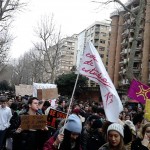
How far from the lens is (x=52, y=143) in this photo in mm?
4246

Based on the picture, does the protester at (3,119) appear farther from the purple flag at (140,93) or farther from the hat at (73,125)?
the hat at (73,125)

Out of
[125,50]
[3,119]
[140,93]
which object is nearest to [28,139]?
[3,119]

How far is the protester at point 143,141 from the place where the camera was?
443 centimetres

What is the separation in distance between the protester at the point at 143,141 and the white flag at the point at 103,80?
68 cm

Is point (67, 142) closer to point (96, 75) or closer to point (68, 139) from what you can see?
point (68, 139)

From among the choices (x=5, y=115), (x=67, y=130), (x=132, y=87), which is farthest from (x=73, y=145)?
(x=132, y=87)

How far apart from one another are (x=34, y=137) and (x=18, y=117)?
48 cm

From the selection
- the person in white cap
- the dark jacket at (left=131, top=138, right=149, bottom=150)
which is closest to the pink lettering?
the dark jacket at (left=131, top=138, right=149, bottom=150)

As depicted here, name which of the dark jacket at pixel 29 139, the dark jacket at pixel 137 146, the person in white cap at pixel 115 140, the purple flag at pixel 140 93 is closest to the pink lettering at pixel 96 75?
the dark jacket at pixel 29 139

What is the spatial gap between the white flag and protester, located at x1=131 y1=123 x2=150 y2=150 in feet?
2.22

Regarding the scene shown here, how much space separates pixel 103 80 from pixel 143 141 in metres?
1.38

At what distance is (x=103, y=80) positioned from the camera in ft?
18.5

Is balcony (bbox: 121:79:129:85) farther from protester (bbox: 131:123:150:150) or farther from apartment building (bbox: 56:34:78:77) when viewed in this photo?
apartment building (bbox: 56:34:78:77)

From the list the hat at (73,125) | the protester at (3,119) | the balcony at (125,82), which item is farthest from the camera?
the balcony at (125,82)
